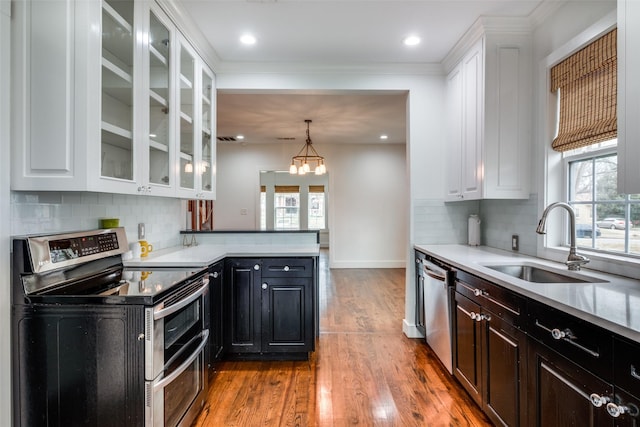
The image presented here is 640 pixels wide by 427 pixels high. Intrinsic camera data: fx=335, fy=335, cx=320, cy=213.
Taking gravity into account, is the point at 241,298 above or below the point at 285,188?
below

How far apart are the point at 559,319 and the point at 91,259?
2.25m

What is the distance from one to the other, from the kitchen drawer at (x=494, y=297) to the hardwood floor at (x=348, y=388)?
2.37 ft

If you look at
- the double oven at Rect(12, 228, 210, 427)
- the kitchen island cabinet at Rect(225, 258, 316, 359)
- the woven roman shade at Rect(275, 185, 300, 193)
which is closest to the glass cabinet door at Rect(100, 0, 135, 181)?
the double oven at Rect(12, 228, 210, 427)

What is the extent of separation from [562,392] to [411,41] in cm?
261

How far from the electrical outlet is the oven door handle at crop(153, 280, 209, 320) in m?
2.36

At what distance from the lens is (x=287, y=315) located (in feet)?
8.64

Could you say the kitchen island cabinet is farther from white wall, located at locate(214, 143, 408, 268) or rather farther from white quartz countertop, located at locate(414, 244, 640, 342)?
white wall, located at locate(214, 143, 408, 268)

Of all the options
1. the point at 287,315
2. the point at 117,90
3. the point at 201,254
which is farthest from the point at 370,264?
the point at 117,90

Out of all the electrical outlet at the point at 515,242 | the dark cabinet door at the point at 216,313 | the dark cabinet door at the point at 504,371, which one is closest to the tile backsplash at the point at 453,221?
the electrical outlet at the point at 515,242

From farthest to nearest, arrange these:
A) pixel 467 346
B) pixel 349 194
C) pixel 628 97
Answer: pixel 349 194, pixel 467 346, pixel 628 97

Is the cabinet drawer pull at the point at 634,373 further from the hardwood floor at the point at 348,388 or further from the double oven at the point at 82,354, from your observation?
the double oven at the point at 82,354

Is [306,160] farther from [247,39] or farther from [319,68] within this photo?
[247,39]

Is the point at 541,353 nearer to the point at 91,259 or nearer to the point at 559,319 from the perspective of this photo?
the point at 559,319

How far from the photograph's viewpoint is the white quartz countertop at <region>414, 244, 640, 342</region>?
1076mm
